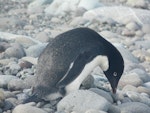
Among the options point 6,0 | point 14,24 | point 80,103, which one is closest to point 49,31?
point 14,24

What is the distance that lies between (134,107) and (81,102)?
579 millimetres

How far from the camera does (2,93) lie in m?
4.26

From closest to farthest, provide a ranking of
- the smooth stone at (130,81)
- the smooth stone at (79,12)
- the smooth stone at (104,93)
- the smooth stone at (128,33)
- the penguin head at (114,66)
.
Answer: the smooth stone at (104,93), the penguin head at (114,66), the smooth stone at (130,81), the smooth stone at (128,33), the smooth stone at (79,12)

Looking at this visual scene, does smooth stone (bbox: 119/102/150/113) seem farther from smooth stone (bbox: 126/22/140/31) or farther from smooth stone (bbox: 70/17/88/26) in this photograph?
smooth stone (bbox: 70/17/88/26)

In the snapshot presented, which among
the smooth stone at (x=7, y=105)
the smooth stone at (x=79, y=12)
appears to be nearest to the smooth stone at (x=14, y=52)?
the smooth stone at (x=7, y=105)

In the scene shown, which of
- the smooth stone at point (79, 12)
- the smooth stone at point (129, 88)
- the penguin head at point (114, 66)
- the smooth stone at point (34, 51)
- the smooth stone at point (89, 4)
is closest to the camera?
the penguin head at point (114, 66)

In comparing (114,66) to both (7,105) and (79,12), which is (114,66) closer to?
(7,105)

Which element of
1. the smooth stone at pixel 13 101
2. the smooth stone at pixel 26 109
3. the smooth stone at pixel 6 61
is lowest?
the smooth stone at pixel 13 101

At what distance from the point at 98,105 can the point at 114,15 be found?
644 centimetres

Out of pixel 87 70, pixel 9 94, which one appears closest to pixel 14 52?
pixel 9 94

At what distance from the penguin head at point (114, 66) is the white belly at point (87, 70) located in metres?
0.05

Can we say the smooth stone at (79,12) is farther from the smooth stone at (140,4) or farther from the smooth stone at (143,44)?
the smooth stone at (143,44)

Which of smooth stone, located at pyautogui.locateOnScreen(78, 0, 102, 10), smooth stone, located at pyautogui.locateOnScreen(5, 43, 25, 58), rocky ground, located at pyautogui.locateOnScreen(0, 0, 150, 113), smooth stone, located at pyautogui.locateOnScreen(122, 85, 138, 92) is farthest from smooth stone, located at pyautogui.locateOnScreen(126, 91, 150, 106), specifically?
smooth stone, located at pyautogui.locateOnScreen(78, 0, 102, 10)

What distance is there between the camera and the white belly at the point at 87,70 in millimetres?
4457
